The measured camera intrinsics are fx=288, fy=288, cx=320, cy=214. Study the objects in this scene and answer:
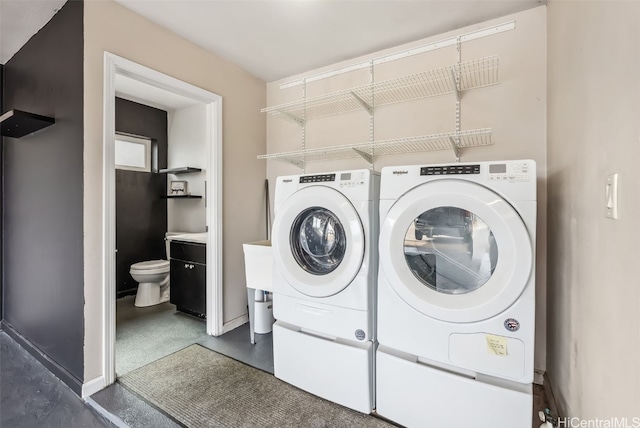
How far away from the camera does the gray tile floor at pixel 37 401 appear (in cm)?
147

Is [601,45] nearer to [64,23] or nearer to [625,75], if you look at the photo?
[625,75]

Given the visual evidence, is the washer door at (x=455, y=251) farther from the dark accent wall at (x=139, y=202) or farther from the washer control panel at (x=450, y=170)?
the dark accent wall at (x=139, y=202)

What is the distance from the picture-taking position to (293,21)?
6.23ft

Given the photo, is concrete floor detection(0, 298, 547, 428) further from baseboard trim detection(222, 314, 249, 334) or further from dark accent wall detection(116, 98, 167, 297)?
dark accent wall detection(116, 98, 167, 297)

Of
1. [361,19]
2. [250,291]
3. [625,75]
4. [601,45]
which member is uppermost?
[361,19]

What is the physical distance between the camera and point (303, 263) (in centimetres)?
173

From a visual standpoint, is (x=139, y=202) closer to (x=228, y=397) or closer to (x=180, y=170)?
(x=180, y=170)

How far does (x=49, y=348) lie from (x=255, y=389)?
1434 mm

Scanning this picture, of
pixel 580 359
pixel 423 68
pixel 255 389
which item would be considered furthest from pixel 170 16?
pixel 580 359

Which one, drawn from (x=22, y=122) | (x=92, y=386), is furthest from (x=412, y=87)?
(x=92, y=386)

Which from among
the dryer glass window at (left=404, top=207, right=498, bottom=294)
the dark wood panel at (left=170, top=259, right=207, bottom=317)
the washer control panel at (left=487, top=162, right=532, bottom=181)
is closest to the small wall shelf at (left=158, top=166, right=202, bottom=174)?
the dark wood panel at (left=170, top=259, right=207, bottom=317)

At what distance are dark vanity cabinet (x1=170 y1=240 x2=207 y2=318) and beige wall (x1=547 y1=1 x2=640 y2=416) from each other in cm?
248

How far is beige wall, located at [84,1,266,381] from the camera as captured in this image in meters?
1.63

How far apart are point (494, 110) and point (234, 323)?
259cm
